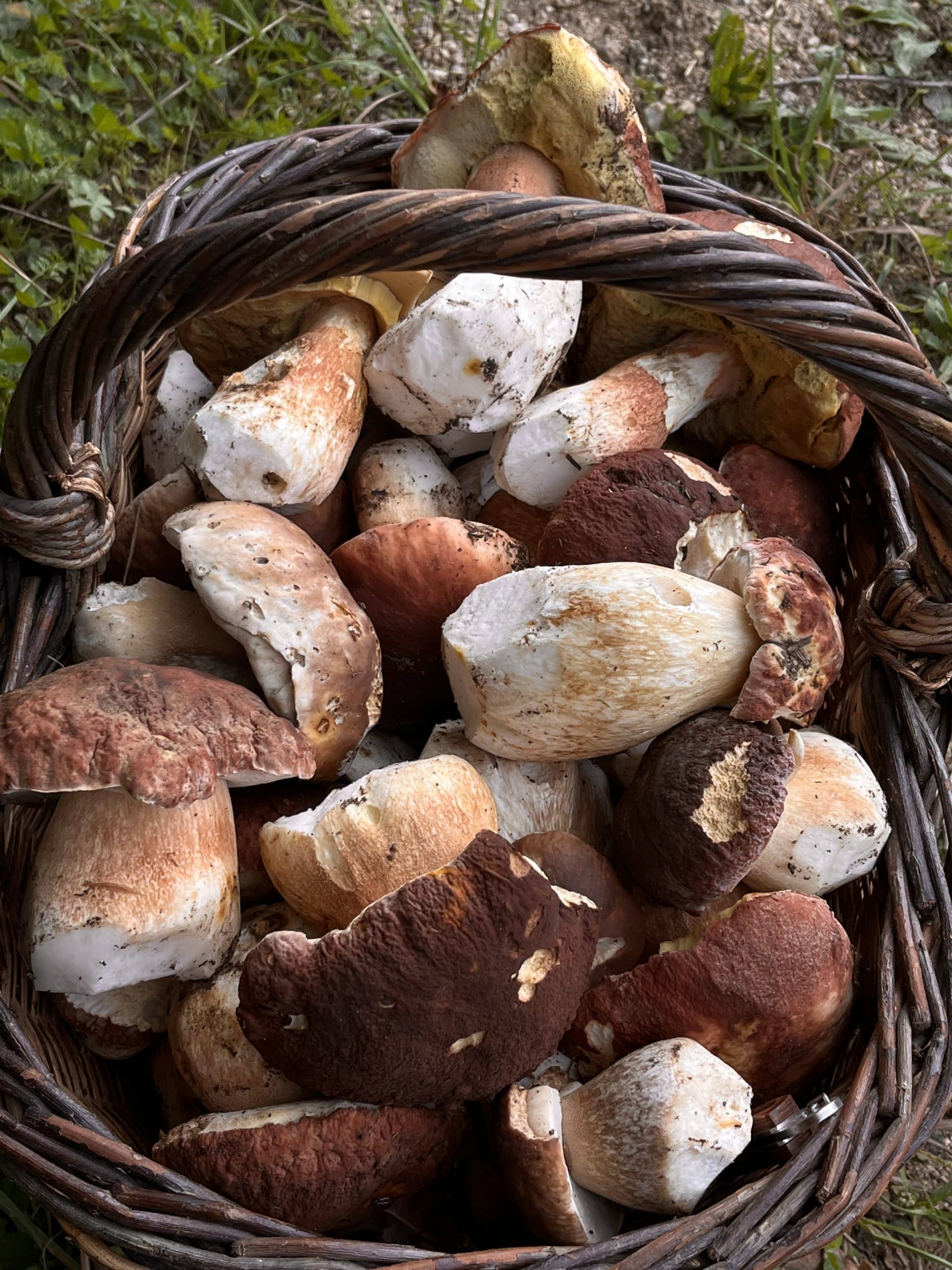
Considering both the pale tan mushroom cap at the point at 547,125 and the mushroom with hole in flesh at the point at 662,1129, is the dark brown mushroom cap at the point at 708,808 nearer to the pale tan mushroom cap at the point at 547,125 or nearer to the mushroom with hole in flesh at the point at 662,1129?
the mushroom with hole in flesh at the point at 662,1129

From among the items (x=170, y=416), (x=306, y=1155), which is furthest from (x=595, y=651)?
(x=170, y=416)

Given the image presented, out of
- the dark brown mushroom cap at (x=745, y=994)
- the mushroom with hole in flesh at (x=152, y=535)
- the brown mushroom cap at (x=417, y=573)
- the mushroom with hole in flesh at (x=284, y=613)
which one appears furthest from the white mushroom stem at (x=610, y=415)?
the dark brown mushroom cap at (x=745, y=994)

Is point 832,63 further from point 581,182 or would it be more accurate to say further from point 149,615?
point 149,615

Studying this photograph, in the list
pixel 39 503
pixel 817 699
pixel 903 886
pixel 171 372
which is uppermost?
pixel 39 503

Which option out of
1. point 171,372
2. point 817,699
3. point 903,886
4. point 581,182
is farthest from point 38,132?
point 903,886

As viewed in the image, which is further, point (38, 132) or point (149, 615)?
point (38, 132)

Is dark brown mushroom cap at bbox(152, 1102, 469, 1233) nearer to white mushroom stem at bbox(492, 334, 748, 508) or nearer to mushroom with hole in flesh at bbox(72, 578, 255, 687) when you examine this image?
mushroom with hole in flesh at bbox(72, 578, 255, 687)
